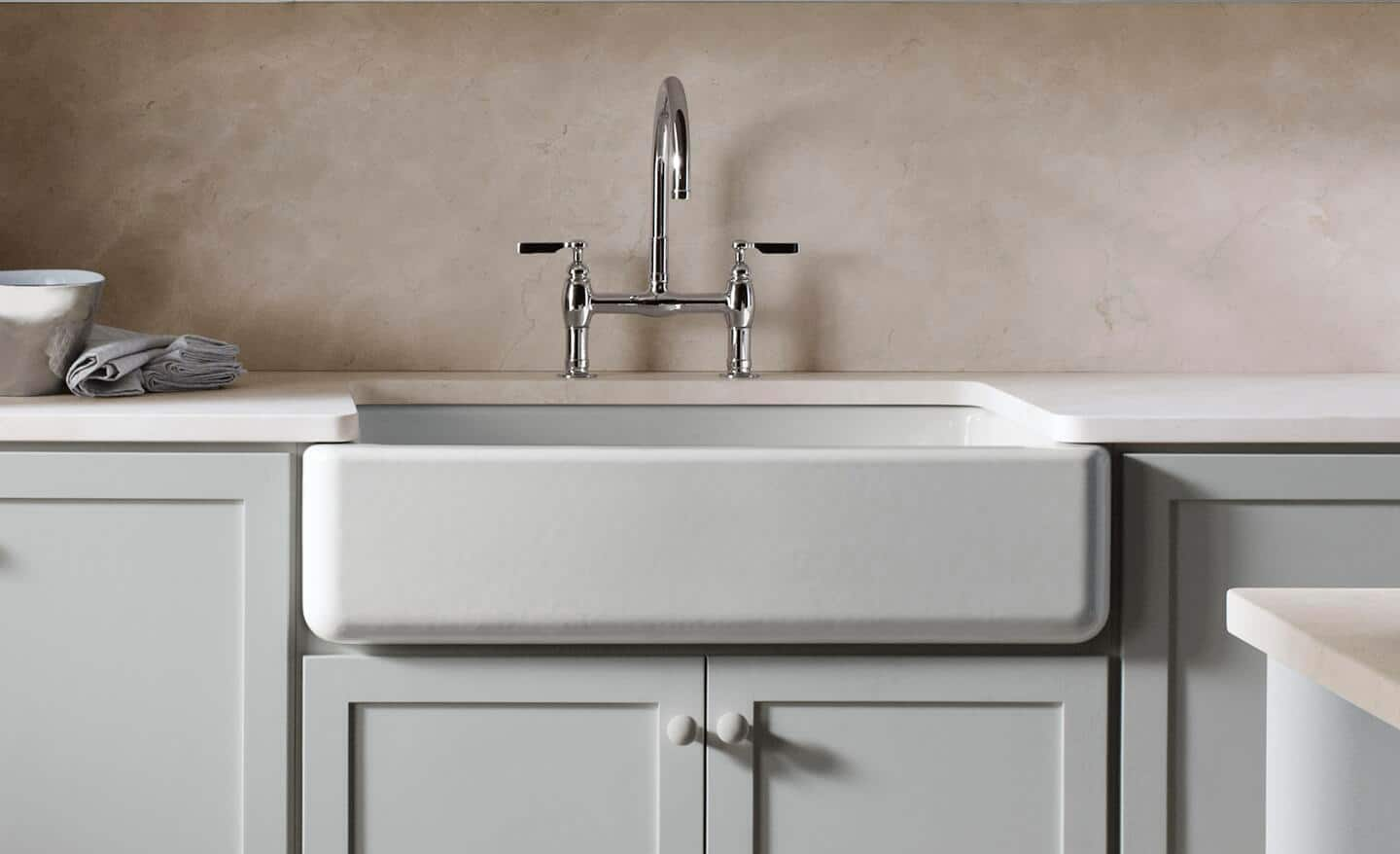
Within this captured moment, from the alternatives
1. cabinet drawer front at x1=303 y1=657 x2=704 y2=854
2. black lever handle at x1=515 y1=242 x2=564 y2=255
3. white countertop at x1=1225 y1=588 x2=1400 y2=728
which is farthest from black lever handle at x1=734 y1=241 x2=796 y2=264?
white countertop at x1=1225 y1=588 x2=1400 y2=728

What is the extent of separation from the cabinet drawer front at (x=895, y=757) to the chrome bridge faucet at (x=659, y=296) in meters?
0.61

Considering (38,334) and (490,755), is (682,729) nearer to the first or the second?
(490,755)

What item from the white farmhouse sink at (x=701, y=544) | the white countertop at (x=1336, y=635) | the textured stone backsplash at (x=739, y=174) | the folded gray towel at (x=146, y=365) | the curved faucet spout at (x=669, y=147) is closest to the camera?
the white countertop at (x=1336, y=635)

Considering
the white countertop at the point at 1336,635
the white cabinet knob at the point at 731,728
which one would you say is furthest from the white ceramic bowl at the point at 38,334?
the white countertop at the point at 1336,635

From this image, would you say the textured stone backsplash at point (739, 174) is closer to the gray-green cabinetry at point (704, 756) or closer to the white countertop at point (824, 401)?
the white countertop at point (824, 401)

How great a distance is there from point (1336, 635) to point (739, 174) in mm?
1392

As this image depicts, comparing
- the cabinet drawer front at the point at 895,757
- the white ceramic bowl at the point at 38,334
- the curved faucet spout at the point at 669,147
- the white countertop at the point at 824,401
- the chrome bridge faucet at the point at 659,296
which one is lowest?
the cabinet drawer front at the point at 895,757

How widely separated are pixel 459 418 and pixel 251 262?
419 mm

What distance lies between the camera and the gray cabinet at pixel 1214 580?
1229 millimetres

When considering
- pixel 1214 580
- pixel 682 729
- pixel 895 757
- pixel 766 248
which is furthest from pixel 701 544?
pixel 766 248

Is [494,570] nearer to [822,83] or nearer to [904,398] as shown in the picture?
[904,398]

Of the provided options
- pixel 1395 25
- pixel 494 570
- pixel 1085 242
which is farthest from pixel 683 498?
pixel 1395 25

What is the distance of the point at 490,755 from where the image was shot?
3.93 ft

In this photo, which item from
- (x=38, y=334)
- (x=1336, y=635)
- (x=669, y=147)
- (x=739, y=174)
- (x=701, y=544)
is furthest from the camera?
(x=739, y=174)
